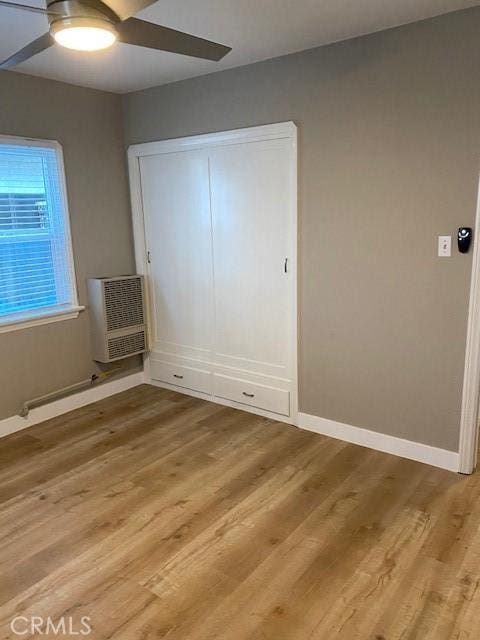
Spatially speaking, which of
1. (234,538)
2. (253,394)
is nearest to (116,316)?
(253,394)

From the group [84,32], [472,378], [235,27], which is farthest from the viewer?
[472,378]

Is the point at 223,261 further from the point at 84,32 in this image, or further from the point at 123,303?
the point at 84,32

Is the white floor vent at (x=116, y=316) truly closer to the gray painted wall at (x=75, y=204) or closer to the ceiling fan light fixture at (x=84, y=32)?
the gray painted wall at (x=75, y=204)

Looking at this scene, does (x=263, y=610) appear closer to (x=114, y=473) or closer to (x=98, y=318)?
(x=114, y=473)

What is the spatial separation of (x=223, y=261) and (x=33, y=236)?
52.1 inches

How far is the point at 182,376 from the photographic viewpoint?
404 centimetres

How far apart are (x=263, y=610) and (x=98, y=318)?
2529mm

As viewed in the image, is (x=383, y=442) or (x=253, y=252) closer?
(x=383, y=442)

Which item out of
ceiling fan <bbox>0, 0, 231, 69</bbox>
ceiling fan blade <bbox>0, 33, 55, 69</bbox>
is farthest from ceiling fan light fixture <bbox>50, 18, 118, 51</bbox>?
ceiling fan blade <bbox>0, 33, 55, 69</bbox>

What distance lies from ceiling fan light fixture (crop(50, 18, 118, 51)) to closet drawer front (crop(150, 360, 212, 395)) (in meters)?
2.56

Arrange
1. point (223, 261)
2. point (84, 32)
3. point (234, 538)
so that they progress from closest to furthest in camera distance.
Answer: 1. point (84, 32)
2. point (234, 538)
3. point (223, 261)

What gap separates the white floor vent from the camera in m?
3.77

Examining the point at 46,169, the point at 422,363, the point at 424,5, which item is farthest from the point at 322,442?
the point at 46,169

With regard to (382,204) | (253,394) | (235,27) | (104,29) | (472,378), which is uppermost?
(235,27)
